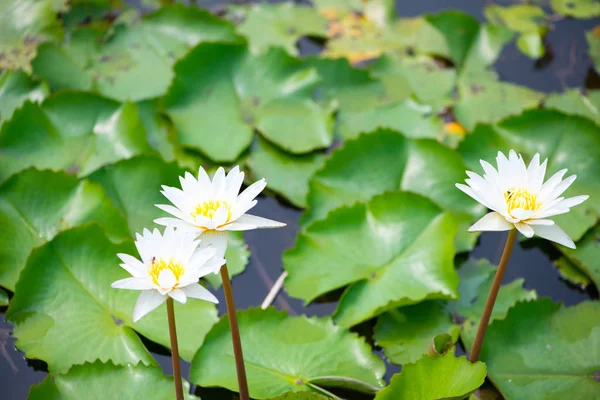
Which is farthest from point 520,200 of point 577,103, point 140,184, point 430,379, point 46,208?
point 577,103

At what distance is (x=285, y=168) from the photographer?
7.62 ft

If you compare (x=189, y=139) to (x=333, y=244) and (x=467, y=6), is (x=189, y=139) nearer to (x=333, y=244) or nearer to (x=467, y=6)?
(x=333, y=244)

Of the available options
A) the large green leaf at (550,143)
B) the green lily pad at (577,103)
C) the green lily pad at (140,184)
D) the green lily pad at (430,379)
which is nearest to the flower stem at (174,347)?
the green lily pad at (430,379)

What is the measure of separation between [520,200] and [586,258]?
0.94 m

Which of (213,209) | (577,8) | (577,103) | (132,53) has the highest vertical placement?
(213,209)

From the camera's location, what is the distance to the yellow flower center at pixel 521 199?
1263mm

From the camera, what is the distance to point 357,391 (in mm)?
1635

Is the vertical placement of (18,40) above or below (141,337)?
above

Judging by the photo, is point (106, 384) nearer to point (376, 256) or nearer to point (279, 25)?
point (376, 256)

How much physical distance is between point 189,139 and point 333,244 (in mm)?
773

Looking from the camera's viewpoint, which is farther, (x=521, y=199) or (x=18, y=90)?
(x=18, y=90)

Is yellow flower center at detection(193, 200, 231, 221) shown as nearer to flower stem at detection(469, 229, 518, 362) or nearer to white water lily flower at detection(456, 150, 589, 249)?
white water lily flower at detection(456, 150, 589, 249)

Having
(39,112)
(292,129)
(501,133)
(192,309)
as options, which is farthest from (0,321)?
(501,133)

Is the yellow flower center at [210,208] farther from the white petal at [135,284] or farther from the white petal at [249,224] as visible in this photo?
the white petal at [135,284]
